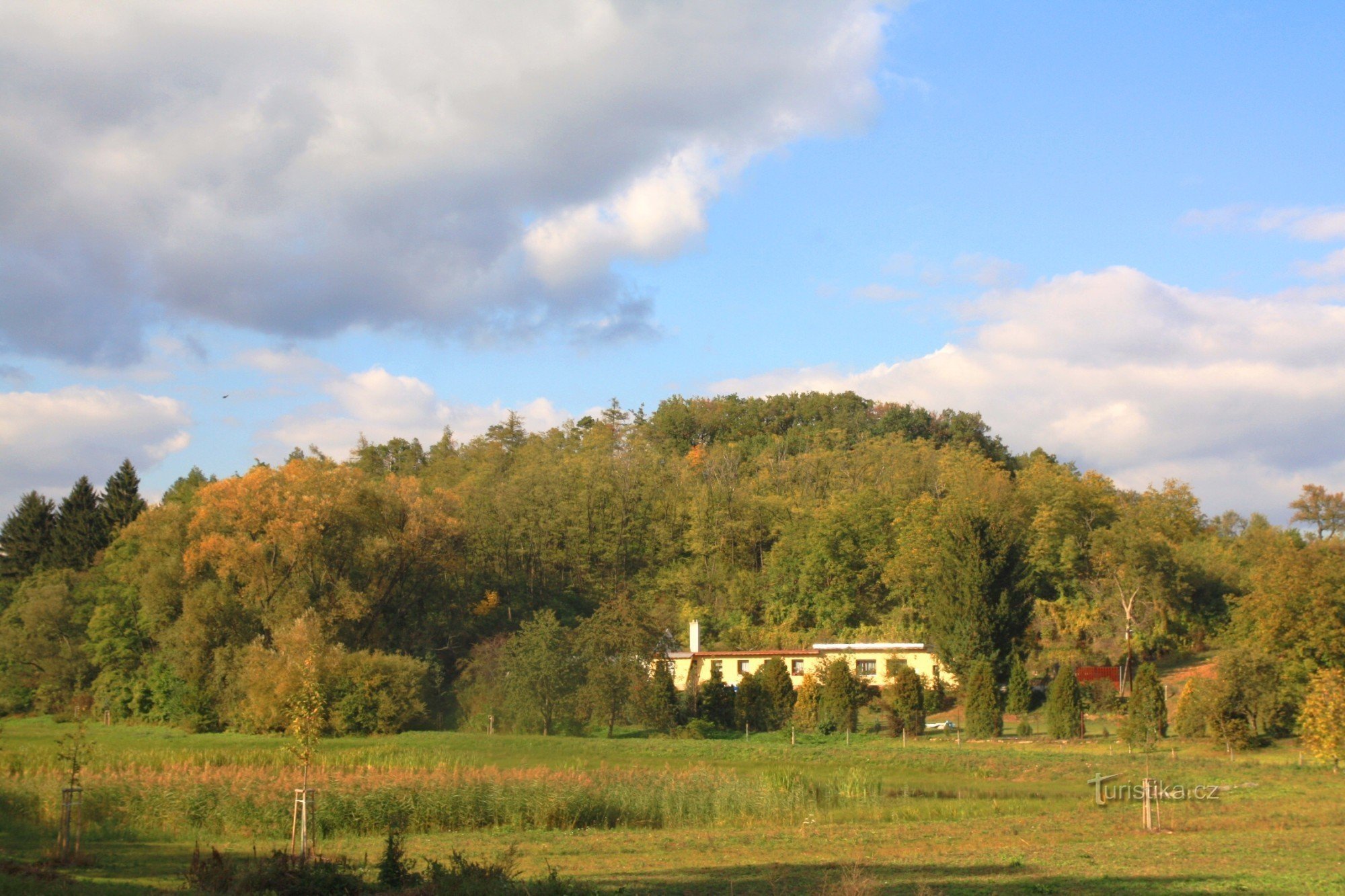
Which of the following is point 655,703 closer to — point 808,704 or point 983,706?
point 808,704

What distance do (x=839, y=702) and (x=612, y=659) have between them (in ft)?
35.0

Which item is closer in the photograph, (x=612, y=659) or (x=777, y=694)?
(x=612, y=659)

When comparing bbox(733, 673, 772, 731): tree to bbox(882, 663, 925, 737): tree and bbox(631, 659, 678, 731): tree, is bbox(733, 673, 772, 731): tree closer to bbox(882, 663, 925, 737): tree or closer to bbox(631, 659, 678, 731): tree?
bbox(631, 659, 678, 731): tree

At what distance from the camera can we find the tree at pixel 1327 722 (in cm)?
3067

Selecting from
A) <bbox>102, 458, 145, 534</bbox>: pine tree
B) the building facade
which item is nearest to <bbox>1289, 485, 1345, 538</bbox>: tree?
the building facade

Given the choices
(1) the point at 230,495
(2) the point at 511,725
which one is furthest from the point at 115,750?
(1) the point at 230,495

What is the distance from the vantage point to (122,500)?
7769 cm

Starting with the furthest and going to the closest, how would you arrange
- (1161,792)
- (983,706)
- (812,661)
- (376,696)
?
(812,661), (376,696), (983,706), (1161,792)

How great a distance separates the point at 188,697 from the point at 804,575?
37196mm

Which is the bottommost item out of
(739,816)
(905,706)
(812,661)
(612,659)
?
(739,816)

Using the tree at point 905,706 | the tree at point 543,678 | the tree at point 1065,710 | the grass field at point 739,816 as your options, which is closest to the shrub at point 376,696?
the tree at point 543,678

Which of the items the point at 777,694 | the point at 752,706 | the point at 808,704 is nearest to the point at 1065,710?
the point at 808,704

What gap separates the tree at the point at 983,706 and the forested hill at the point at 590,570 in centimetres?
654

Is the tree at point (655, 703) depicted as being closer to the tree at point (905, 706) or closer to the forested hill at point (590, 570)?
the forested hill at point (590, 570)
